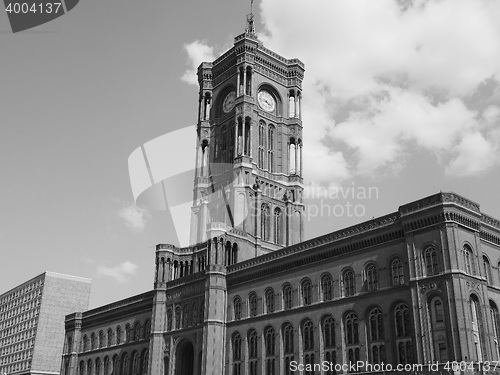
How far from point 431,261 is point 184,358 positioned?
124 ft

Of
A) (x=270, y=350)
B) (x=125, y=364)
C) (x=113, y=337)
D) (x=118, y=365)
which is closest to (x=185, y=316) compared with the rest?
(x=270, y=350)

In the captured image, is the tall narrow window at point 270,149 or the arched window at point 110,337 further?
the tall narrow window at point 270,149

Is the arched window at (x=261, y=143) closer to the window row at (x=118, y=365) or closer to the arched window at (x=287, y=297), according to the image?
the arched window at (x=287, y=297)

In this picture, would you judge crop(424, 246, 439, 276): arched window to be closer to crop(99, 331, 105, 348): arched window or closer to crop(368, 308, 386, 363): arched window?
crop(368, 308, 386, 363): arched window

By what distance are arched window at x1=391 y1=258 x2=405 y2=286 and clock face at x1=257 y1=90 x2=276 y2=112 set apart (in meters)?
47.7

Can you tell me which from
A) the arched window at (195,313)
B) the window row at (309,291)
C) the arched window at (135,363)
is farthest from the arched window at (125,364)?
the window row at (309,291)

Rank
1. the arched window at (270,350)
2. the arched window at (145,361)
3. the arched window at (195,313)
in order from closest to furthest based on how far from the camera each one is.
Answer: the arched window at (270,350)
the arched window at (195,313)
the arched window at (145,361)

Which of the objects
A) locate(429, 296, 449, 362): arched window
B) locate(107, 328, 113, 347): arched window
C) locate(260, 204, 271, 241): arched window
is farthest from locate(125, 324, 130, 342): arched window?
locate(429, 296, 449, 362): arched window

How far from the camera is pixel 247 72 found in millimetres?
94688

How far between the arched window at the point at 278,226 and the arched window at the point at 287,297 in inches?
939

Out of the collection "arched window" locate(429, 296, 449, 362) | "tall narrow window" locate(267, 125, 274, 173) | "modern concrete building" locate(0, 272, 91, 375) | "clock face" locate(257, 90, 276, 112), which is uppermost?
"clock face" locate(257, 90, 276, 112)

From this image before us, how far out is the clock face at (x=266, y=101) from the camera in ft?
316

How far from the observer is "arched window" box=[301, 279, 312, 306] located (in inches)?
2414

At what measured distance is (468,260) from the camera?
50.4 meters
